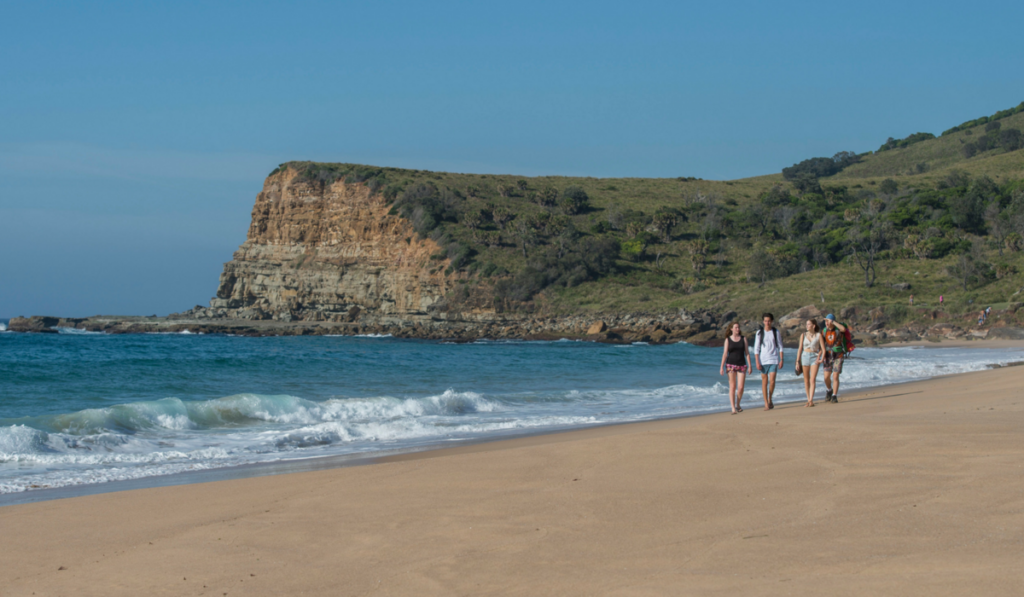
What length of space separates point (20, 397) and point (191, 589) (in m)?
14.1

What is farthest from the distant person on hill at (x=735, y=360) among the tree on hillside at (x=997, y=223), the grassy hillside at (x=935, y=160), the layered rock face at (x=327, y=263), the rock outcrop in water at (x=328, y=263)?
the grassy hillside at (x=935, y=160)

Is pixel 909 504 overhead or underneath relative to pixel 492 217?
underneath

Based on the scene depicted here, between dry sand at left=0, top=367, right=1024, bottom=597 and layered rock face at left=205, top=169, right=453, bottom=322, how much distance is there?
49.4m

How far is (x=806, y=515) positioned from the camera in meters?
4.18

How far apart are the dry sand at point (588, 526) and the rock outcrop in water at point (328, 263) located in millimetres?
49093

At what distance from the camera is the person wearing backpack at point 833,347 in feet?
37.5

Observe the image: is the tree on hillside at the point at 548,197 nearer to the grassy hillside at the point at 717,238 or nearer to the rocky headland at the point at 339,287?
the grassy hillside at the point at 717,238

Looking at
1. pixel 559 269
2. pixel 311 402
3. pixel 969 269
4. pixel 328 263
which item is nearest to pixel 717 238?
pixel 559 269

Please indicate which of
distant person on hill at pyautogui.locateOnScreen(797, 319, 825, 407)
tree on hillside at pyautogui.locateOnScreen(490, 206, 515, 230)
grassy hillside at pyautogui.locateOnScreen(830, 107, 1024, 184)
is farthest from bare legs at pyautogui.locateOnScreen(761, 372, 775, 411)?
grassy hillside at pyautogui.locateOnScreen(830, 107, 1024, 184)

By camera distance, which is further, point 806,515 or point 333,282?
point 333,282

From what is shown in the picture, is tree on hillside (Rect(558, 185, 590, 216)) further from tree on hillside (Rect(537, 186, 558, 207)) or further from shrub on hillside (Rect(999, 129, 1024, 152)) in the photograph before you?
shrub on hillside (Rect(999, 129, 1024, 152))

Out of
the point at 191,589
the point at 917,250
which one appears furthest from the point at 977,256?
the point at 191,589

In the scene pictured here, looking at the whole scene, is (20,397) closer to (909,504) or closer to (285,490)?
(285,490)

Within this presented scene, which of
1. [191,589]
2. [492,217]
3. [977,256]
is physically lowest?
[191,589]
